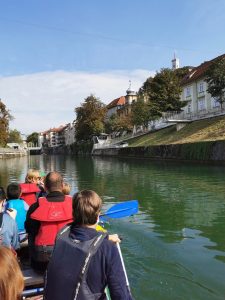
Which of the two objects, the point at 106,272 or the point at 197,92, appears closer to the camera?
the point at 106,272

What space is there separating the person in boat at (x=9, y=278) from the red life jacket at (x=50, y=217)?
10.5 feet

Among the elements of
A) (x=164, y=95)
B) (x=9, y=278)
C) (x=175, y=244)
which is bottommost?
(x=175, y=244)

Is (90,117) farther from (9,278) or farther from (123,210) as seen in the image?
(9,278)

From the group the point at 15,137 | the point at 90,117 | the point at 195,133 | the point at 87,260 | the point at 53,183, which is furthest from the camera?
the point at 15,137

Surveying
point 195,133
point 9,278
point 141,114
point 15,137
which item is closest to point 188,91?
point 141,114

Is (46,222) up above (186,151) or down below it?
below

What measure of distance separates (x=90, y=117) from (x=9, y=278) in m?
98.7

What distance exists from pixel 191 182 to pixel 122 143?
56632 mm

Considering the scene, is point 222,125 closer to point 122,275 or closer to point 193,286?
point 193,286

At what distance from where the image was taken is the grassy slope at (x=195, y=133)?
157 feet

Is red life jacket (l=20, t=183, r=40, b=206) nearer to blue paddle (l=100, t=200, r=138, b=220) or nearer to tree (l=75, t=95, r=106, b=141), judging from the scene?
blue paddle (l=100, t=200, r=138, b=220)

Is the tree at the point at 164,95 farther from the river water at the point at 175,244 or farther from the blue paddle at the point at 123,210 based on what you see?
the blue paddle at the point at 123,210

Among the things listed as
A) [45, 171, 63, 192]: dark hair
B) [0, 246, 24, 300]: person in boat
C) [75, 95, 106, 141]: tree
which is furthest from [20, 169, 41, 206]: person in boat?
[75, 95, 106, 141]: tree

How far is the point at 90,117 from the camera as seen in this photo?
100m
